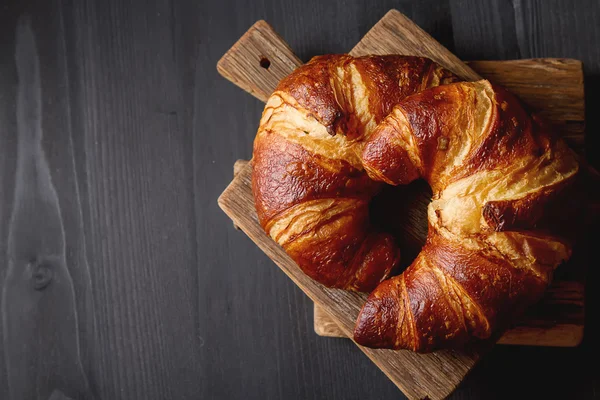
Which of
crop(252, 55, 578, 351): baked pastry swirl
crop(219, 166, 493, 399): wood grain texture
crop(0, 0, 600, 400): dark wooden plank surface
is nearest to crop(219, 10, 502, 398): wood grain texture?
crop(219, 166, 493, 399): wood grain texture

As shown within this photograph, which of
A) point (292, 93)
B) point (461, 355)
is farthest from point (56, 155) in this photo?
point (461, 355)

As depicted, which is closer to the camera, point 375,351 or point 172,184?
point 375,351

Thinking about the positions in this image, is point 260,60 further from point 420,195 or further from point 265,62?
point 420,195

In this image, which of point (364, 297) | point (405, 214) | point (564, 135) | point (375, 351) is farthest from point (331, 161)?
point (564, 135)

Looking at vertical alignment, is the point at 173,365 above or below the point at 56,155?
below

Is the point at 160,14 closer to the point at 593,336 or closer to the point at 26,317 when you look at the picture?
the point at 26,317

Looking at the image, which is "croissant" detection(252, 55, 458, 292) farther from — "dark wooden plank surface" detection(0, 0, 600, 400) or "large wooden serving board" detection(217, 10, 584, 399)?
"dark wooden plank surface" detection(0, 0, 600, 400)

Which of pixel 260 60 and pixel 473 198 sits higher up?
pixel 260 60
